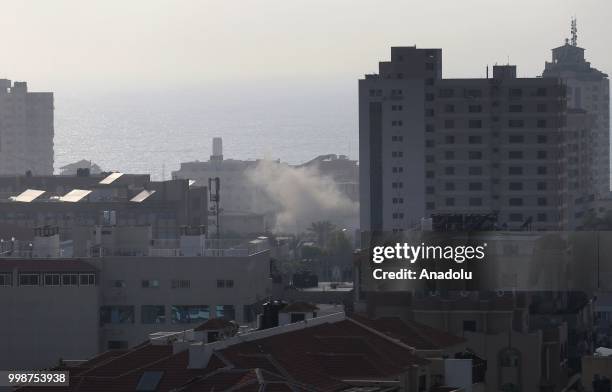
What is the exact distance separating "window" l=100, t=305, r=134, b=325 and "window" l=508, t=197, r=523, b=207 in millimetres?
93545

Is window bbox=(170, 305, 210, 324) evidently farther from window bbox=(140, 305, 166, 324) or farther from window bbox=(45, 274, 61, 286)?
window bbox=(45, 274, 61, 286)

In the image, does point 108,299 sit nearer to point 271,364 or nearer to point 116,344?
point 116,344

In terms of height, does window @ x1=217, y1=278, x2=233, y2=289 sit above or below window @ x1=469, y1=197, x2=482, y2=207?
below

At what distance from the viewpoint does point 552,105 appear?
177m

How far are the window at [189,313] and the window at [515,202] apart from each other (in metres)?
93.5

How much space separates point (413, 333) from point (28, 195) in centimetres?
12227

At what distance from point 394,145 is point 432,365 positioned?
128 meters

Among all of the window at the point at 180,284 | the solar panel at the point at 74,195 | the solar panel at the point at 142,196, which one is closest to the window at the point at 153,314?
the window at the point at 180,284

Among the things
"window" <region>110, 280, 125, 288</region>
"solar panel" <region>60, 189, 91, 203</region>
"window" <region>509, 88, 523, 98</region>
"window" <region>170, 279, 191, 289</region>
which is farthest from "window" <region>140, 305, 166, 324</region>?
"window" <region>509, 88, 523, 98</region>

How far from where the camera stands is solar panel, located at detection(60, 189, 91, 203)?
17438 cm

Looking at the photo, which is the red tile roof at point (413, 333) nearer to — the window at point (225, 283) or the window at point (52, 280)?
the window at point (225, 283)

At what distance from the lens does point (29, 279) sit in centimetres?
8400

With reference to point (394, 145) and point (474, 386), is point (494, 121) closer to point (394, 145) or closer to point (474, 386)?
point (394, 145)

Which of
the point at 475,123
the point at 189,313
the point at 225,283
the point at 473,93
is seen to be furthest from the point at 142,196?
the point at 189,313
